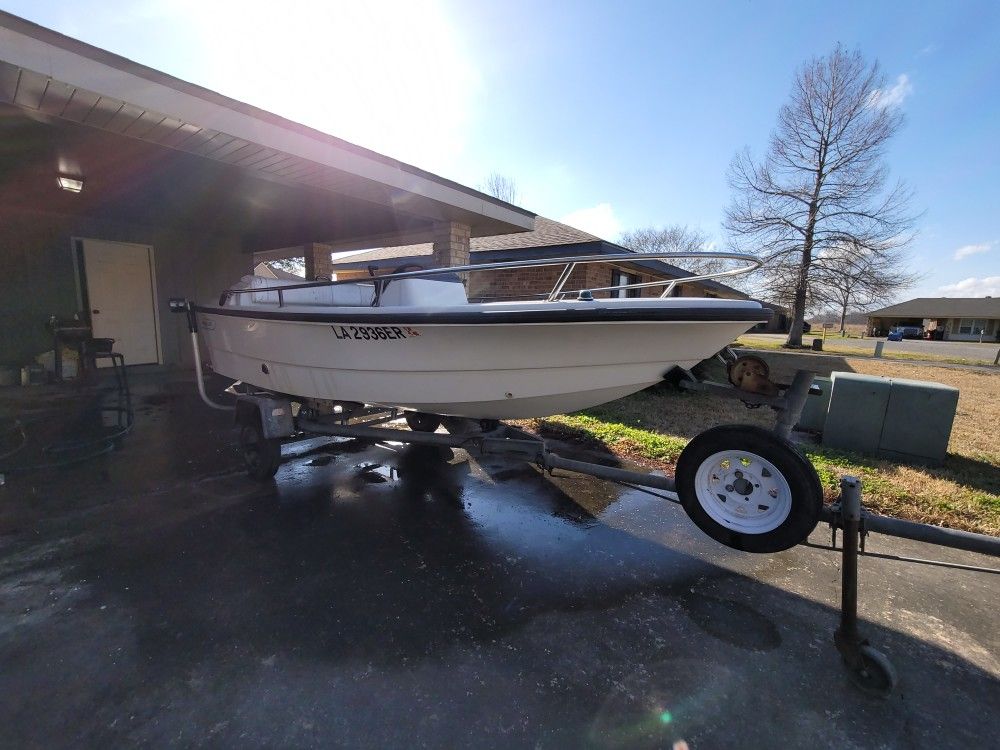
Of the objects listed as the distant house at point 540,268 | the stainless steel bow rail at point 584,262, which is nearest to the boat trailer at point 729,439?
the stainless steel bow rail at point 584,262

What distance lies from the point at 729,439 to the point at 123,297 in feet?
32.9

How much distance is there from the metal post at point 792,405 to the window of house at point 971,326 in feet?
217

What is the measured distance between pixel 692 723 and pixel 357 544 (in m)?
2.09

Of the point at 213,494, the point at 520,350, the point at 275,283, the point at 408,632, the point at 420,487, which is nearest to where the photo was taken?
the point at 408,632

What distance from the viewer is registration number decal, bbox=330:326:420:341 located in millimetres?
2869

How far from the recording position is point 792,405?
94.0 inches

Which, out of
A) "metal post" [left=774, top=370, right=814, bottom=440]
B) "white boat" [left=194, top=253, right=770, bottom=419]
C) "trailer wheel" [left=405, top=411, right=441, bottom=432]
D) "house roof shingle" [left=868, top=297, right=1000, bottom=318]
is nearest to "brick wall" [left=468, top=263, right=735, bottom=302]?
"trailer wheel" [left=405, top=411, right=441, bottom=432]

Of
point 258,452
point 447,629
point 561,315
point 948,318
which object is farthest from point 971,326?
point 258,452

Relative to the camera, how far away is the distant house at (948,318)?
154 feet

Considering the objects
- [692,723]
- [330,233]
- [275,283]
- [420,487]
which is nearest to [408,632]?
[692,723]

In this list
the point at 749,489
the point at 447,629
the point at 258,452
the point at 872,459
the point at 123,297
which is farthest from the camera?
the point at 123,297

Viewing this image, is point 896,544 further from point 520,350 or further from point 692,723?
point 520,350

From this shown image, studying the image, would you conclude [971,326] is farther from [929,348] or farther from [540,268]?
[540,268]

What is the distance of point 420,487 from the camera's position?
3.92 metres
